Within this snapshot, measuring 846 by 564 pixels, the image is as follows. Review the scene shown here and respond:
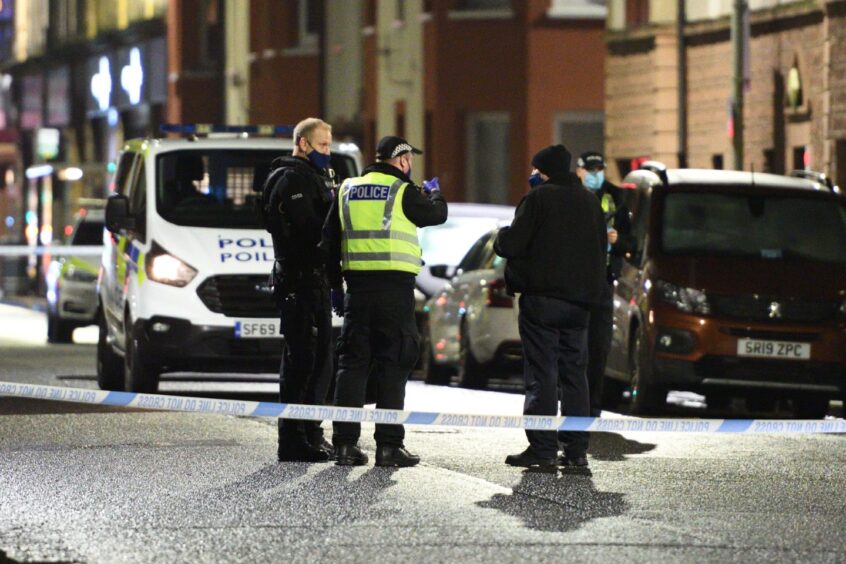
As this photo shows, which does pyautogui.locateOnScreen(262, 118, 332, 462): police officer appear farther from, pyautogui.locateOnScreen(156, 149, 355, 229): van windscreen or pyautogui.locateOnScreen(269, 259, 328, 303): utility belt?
pyautogui.locateOnScreen(156, 149, 355, 229): van windscreen

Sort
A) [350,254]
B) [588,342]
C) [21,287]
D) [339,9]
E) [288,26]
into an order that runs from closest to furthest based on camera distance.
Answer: [350,254] < [588,342] < [339,9] < [288,26] < [21,287]

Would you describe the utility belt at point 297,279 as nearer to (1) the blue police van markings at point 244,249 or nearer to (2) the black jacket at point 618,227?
(2) the black jacket at point 618,227

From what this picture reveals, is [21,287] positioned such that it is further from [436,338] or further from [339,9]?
[436,338]

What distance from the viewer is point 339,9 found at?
1854 inches

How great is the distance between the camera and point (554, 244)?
13461mm

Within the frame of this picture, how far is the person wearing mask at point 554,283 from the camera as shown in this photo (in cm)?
1345

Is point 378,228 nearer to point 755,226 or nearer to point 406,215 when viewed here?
point 406,215

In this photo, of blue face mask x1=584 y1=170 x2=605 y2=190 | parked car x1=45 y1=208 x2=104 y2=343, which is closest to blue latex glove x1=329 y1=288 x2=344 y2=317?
blue face mask x1=584 y1=170 x2=605 y2=190

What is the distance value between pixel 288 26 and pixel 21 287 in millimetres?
8130

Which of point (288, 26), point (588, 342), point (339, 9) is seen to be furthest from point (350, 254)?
point (288, 26)

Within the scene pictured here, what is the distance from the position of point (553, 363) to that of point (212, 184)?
18.9 ft

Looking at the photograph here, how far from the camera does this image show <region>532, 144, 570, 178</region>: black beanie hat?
44.5ft

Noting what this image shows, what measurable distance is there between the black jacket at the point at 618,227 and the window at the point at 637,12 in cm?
2062

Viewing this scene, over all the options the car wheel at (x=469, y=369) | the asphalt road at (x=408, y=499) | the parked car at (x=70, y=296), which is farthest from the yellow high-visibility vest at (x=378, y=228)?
the parked car at (x=70, y=296)
